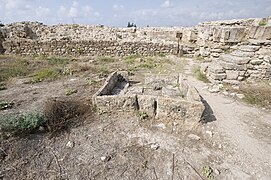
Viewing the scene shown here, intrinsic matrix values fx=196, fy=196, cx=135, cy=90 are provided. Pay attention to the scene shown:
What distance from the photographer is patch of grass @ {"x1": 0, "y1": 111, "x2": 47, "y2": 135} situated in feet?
12.0

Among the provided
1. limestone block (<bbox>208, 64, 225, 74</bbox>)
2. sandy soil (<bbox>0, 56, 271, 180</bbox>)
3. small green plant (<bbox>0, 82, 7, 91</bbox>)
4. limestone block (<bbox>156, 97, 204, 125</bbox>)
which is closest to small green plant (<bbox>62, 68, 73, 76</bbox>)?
small green plant (<bbox>0, 82, 7, 91</bbox>)

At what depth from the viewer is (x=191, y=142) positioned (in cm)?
372

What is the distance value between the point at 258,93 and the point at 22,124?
6265 millimetres

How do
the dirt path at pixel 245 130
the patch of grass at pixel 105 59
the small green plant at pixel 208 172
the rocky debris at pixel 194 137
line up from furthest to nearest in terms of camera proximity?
the patch of grass at pixel 105 59 < the rocky debris at pixel 194 137 < the dirt path at pixel 245 130 < the small green plant at pixel 208 172

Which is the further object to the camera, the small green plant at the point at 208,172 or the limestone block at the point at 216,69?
the limestone block at the point at 216,69

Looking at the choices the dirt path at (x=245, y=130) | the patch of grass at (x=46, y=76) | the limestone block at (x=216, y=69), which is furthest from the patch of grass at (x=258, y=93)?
the patch of grass at (x=46, y=76)

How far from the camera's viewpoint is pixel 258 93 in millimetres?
5891

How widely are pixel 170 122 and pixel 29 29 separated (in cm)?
1194

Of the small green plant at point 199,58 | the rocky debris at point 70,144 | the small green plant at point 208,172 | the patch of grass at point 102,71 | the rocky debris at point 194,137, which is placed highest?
the rocky debris at point 70,144

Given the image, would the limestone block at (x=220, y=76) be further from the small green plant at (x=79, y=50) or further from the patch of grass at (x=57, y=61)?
the small green plant at (x=79, y=50)

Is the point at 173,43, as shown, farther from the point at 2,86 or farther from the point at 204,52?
the point at 2,86

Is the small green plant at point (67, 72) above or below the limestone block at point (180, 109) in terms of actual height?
below

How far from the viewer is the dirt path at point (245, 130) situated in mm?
3237

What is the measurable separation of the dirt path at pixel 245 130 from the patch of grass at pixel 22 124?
3661 mm
